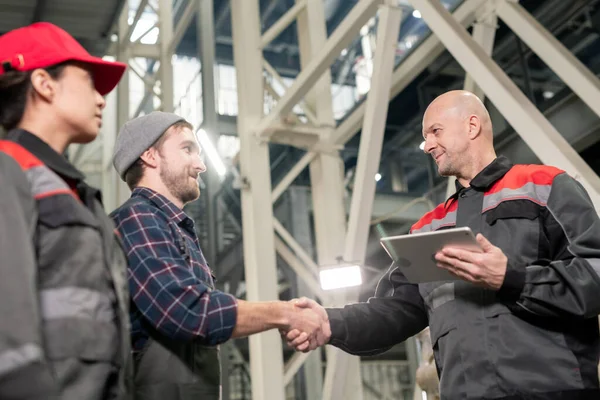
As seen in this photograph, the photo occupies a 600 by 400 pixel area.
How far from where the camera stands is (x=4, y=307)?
1759mm

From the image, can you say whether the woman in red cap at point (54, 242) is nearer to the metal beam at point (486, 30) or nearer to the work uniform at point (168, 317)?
the work uniform at point (168, 317)

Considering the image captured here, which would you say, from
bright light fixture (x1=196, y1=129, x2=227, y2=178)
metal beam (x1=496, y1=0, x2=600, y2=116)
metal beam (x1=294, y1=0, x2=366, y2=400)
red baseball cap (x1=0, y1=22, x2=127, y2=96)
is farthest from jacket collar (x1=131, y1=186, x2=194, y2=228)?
bright light fixture (x1=196, y1=129, x2=227, y2=178)

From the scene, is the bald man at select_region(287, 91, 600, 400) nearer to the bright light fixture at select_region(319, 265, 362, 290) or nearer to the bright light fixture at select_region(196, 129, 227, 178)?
the bright light fixture at select_region(319, 265, 362, 290)

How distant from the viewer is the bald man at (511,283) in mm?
2920

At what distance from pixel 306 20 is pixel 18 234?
6.67 metres

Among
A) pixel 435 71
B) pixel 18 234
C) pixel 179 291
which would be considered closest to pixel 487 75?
pixel 179 291

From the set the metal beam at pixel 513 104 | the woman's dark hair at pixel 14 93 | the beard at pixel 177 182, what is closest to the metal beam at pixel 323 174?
the metal beam at pixel 513 104

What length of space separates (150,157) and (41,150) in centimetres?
101

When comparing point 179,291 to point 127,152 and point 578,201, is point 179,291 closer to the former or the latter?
point 127,152

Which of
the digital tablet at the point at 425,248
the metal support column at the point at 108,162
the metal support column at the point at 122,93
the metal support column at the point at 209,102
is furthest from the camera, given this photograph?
the metal support column at the point at 108,162

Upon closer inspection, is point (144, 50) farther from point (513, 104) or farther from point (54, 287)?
point (54, 287)

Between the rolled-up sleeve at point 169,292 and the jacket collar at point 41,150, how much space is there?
529mm

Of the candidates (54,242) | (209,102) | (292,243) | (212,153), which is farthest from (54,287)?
(209,102)

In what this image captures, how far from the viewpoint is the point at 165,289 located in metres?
2.58
